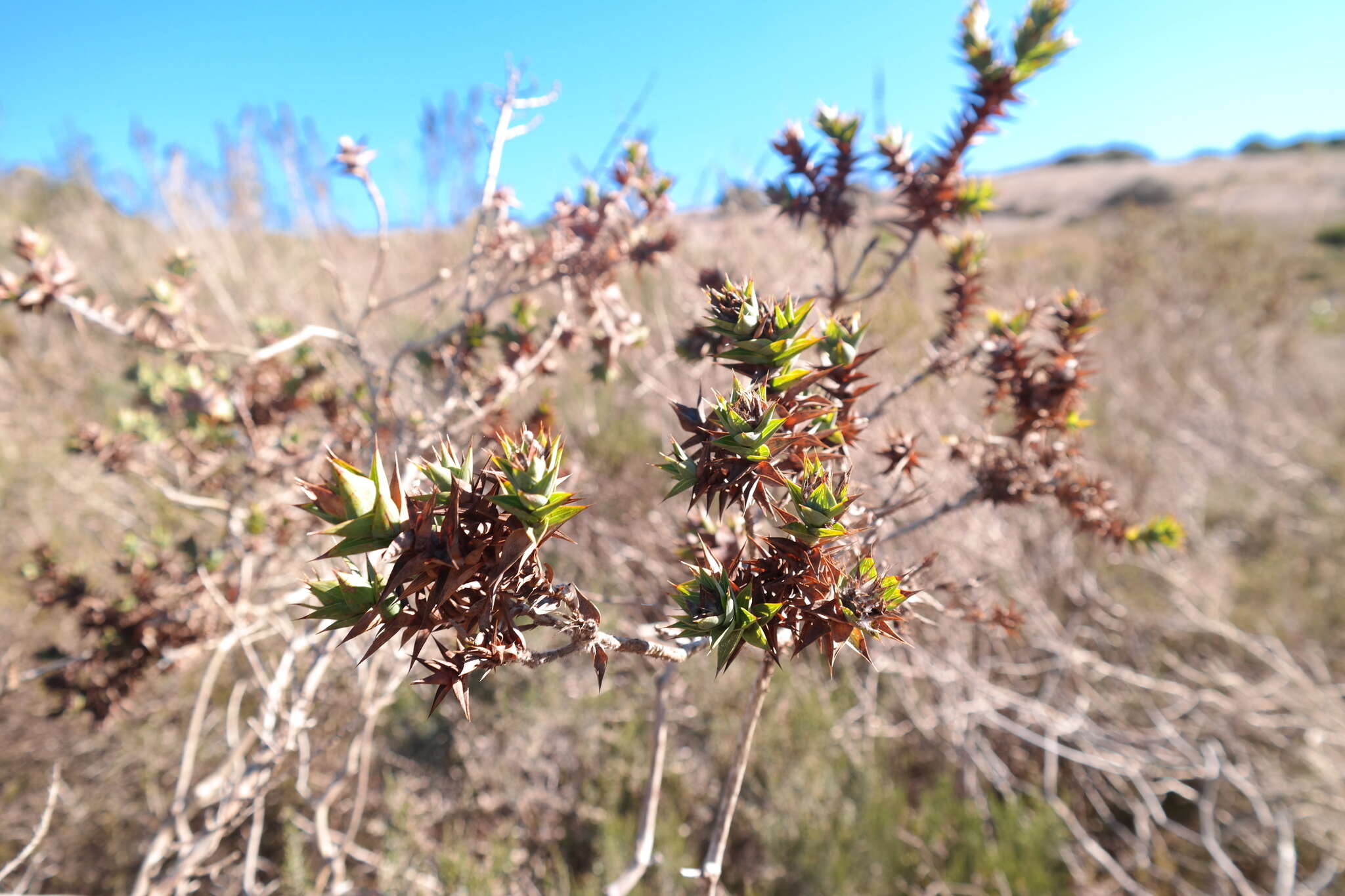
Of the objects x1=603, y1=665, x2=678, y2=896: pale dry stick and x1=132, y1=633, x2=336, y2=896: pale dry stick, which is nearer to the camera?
x1=603, y1=665, x2=678, y2=896: pale dry stick

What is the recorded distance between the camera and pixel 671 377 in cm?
462

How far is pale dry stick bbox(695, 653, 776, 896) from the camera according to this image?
1.21 m

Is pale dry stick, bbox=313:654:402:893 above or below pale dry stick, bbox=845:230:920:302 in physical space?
below

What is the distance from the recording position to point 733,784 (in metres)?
1.26

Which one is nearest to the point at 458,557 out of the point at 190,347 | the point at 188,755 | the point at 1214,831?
the point at 190,347

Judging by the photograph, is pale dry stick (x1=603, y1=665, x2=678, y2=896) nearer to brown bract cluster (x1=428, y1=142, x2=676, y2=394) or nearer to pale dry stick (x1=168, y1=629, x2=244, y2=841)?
brown bract cluster (x1=428, y1=142, x2=676, y2=394)

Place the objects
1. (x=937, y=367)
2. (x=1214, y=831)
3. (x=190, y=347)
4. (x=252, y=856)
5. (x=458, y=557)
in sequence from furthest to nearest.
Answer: (x=1214, y=831) → (x=252, y=856) → (x=190, y=347) → (x=937, y=367) → (x=458, y=557)

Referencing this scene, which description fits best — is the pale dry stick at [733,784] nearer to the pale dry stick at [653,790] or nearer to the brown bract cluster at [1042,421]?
the pale dry stick at [653,790]

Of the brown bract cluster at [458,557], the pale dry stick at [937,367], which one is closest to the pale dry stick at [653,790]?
the brown bract cluster at [458,557]

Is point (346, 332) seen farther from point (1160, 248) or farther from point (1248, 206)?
point (1248, 206)

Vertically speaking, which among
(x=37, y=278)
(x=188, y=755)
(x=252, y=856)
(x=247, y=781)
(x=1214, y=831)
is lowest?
(x=1214, y=831)

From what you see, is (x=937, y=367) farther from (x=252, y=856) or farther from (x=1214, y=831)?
(x=1214, y=831)

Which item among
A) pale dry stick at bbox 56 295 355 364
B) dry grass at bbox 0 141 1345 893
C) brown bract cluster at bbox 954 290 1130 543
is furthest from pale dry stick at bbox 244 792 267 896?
brown bract cluster at bbox 954 290 1130 543

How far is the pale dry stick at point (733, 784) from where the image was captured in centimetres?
121
